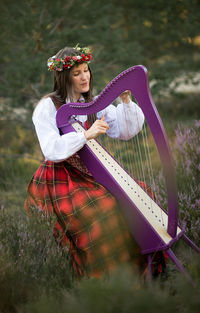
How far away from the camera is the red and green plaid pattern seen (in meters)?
1.93

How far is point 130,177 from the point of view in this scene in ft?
7.30

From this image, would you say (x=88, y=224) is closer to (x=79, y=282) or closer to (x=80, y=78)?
(x=79, y=282)

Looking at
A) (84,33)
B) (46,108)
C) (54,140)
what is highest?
(84,33)

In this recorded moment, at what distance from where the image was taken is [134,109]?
2260 mm

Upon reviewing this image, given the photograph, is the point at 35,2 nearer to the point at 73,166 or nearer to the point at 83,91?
the point at 83,91

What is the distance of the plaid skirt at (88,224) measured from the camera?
193 centimetres

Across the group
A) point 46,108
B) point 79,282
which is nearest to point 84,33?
point 46,108

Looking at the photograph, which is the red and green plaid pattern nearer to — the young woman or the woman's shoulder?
the young woman

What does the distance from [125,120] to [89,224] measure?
0.82 m

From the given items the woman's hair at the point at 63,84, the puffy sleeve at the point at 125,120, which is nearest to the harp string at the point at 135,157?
the puffy sleeve at the point at 125,120

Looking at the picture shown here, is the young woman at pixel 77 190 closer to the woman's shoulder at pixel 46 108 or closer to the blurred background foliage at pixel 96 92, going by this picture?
the woman's shoulder at pixel 46 108

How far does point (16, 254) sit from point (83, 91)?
43.4 inches

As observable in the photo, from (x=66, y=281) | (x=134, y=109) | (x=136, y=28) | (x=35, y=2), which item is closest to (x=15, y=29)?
(x=35, y=2)

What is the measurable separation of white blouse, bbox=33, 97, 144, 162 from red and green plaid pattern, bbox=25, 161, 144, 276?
7.3 inches
